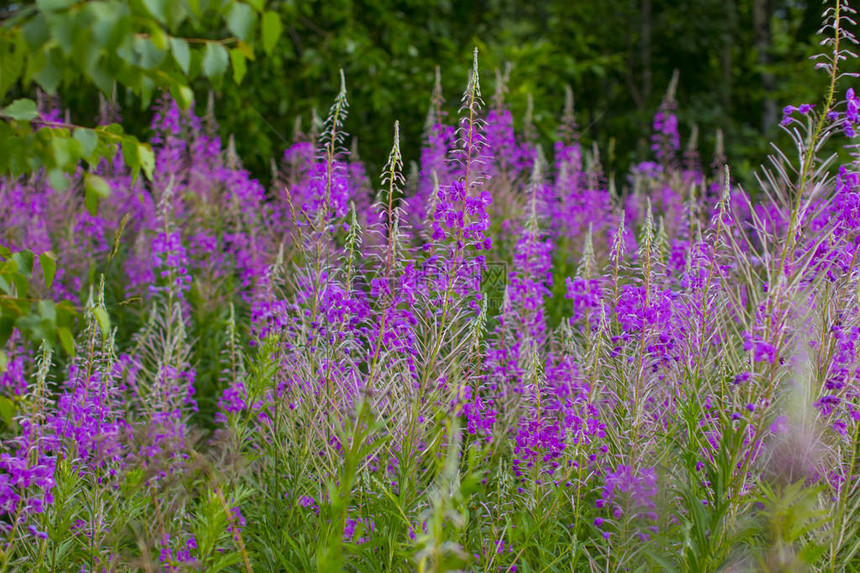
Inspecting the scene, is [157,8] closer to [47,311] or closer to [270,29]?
[270,29]

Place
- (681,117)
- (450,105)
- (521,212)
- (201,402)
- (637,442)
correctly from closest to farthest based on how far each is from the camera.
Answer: (637,442) → (201,402) → (521,212) → (450,105) → (681,117)

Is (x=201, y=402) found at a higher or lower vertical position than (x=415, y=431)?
lower

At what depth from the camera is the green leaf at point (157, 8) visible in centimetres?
183

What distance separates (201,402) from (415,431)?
8.39 ft

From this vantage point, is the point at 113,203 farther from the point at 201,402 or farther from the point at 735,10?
the point at 735,10

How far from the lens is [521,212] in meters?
6.51

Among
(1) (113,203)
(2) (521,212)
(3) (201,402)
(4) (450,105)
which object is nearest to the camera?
(3) (201,402)

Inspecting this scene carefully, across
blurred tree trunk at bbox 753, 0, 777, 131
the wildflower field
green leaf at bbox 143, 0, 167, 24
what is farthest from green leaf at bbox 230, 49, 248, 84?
blurred tree trunk at bbox 753, 0, 777, 131

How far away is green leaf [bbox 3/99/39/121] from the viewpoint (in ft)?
7.20

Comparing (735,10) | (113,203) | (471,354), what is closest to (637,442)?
(471,354)

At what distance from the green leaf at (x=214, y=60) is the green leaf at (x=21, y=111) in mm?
556

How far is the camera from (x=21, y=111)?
224cm

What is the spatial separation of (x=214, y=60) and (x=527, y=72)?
819 cm

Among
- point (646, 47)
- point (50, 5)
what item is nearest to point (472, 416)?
point (50, 5)
